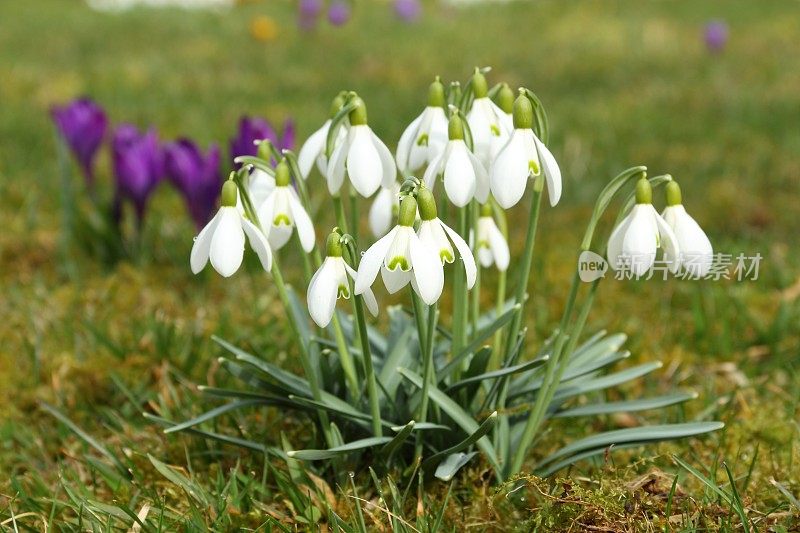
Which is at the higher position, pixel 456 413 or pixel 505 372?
pixel 505 372

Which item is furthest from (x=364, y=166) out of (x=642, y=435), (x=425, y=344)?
(x=642, y=435)

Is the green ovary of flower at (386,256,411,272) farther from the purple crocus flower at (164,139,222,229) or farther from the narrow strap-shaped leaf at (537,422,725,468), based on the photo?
the purple crocus flower at (164,139,222,229)

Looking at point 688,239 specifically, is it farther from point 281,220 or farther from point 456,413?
point 281,220

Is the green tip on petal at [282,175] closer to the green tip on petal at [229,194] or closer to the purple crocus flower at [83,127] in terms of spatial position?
the green tip on petal at [229,194]

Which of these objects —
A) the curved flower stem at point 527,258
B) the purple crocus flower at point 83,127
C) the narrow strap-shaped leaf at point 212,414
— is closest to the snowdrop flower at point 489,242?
the curved flower stem at point 527,258

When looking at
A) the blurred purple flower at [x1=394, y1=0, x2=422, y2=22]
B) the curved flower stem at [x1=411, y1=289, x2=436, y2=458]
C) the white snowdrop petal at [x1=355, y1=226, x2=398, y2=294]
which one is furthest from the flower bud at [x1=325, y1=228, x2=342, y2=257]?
the blurred purple flower at [x1=394, y1=0, x2=422, y2=22]

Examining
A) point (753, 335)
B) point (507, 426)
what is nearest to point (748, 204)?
point (753, 335)
